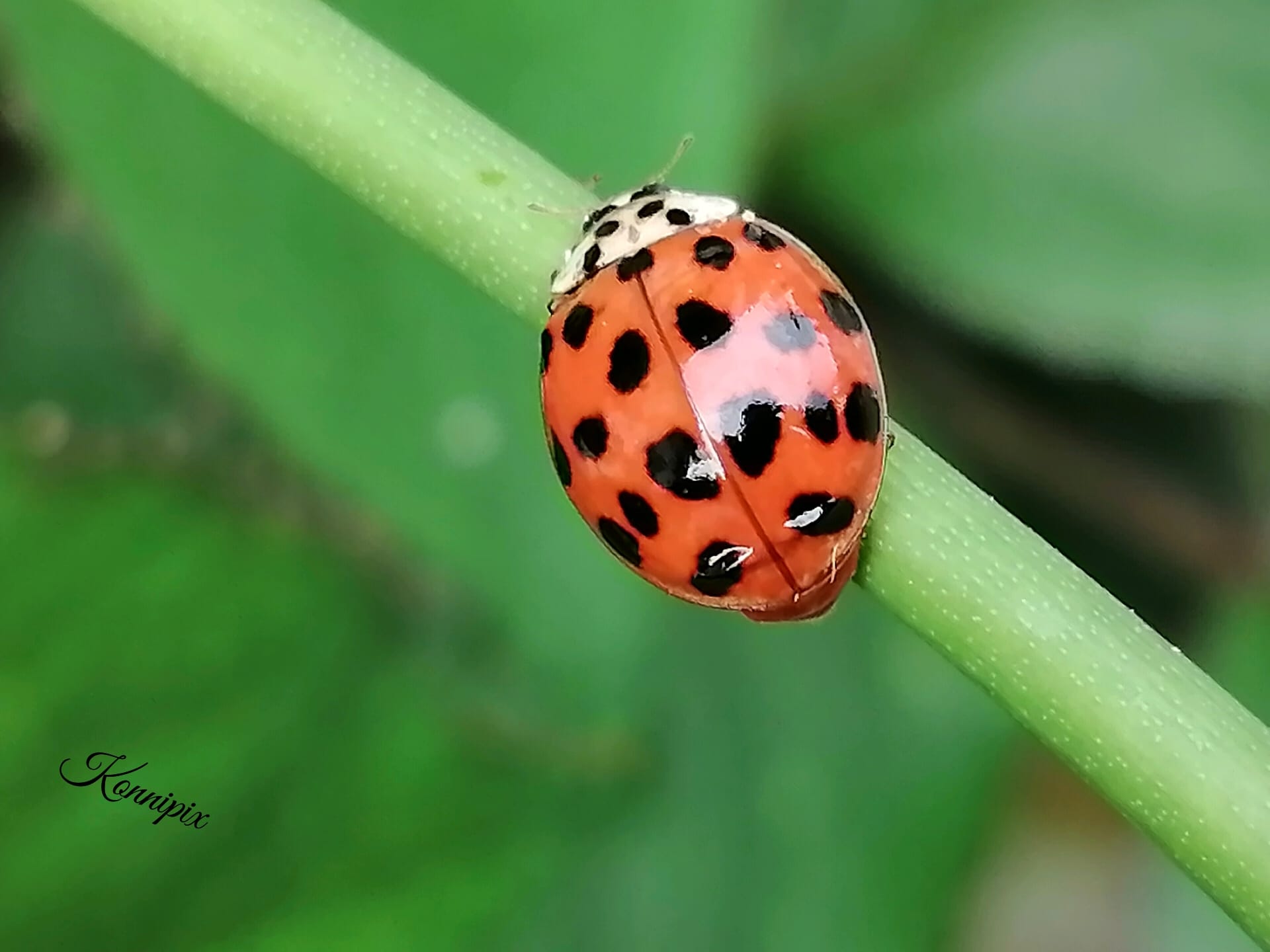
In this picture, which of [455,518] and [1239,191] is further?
[1239,191]

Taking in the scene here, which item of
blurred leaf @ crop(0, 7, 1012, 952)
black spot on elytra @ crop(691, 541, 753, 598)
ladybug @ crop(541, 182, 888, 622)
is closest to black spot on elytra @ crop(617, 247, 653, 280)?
ladybug @ crop(541, 182, 888, 622)

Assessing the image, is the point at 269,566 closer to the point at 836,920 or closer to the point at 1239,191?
the point at 836,920

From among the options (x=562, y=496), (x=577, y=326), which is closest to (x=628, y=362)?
(x=577, y=326)

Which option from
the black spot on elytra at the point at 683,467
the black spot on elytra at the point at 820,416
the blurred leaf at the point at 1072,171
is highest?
the black spot on elytra at the point at 820,416

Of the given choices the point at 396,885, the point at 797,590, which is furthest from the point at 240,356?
the point at 797,590

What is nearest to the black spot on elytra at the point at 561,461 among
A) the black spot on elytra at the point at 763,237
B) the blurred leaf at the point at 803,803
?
the black spot on elytra at the point at 763,237

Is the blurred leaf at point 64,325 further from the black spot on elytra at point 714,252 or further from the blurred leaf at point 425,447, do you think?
the black spot on elytra at point 714,252

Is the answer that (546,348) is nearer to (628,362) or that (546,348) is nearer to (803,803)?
(628,362)
